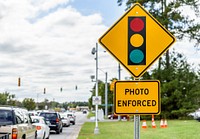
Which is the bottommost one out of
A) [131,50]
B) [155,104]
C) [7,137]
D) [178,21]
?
[7,137]

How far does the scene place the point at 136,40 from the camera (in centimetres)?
630

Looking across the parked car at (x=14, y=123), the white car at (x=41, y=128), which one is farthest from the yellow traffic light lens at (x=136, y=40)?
the white car at (x=41, y=128)

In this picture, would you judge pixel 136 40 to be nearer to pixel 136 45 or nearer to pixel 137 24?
pixel 136 45

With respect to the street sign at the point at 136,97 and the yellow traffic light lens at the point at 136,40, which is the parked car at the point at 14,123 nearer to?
the street sign at the point at 136,97

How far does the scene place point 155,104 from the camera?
6246 millimetres

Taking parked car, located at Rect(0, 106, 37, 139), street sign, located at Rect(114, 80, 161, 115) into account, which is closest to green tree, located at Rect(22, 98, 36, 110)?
parked car, located at Rect(0, 106, 37, 139)

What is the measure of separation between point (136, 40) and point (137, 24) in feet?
0.78

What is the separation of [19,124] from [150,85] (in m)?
9.07

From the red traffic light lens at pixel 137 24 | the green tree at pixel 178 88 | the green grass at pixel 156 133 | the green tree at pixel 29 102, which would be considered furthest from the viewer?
the green tree at pixel 29 102

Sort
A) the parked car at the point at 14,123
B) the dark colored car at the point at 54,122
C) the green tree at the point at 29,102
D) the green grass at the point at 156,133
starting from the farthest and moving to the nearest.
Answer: the green tree at the point at 29,102, the dark colored car at the point at 54,122, the green grass at the point at 156,133, the parked car at the point at 14,123

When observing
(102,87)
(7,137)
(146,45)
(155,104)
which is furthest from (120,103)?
(102,87)

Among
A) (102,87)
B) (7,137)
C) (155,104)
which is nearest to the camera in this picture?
(155,104)

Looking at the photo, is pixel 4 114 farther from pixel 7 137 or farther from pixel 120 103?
pixel 120 103

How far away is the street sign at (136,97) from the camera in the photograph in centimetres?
622
